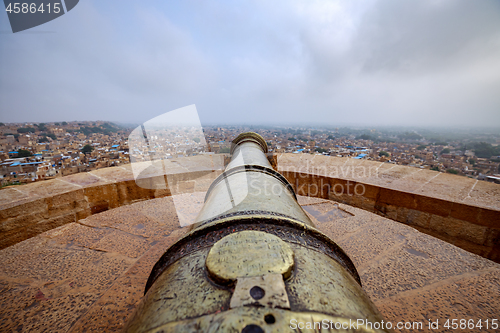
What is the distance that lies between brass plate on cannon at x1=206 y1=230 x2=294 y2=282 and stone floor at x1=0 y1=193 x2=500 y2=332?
1334 mm

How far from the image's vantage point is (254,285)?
0.58 meters

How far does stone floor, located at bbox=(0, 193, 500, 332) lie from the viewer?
1.46m

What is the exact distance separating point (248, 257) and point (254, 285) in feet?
0.40

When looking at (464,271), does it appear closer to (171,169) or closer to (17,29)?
(171,169)

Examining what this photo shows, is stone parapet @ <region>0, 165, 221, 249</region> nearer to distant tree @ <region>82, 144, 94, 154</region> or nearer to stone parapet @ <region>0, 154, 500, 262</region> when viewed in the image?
stone parapet @ <region>0, 154, 500, 262</region>

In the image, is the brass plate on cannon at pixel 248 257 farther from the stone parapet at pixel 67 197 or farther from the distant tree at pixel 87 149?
the distant tree at pixel 87 149

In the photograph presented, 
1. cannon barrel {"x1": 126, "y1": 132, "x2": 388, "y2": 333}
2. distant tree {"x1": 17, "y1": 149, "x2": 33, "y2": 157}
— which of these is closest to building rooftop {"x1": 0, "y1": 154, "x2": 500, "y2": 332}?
cannon barrel {"x1": 126, "y1": 132, "x2": 388, "y2": 333}

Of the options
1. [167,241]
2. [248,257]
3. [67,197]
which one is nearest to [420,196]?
[248,257]

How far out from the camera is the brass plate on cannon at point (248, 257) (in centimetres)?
63

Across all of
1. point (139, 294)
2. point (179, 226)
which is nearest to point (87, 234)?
point (179, 226)

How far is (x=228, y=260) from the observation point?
27.0 inches

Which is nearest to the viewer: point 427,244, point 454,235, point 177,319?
point 177,319

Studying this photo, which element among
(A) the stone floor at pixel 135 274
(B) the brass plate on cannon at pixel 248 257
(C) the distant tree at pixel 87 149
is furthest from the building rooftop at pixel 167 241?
(C) the distant tree at pixel 87 149

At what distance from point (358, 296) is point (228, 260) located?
473mm
